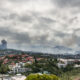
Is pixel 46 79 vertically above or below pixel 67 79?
above

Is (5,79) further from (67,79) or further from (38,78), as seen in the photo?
(38,78)

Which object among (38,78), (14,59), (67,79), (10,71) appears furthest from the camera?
(14,59)

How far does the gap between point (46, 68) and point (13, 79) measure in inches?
692

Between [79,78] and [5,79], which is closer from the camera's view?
[5,79]

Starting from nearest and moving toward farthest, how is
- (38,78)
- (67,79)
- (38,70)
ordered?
(38,78) → (67,79) → (38,70)

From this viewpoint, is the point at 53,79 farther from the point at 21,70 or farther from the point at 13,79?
the point at 21,70

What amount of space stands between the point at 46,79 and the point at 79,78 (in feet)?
87.0

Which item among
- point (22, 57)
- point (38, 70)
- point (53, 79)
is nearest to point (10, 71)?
point (38, 70)

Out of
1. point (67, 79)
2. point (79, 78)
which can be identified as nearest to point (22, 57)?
point (79, 78)

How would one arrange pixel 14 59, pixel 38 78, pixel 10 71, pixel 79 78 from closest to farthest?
1. pixel 38 78
2. pixel 79 78
3. pixel 10 71
4. pixel 14 59

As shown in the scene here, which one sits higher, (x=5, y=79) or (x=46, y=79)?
(x=46, y=79)

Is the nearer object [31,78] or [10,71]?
[31,78]

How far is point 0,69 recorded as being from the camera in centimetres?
5609

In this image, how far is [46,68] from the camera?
57.9m
